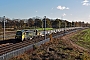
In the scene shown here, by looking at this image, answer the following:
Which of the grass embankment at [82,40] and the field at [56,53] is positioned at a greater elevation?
the field at [56,53]

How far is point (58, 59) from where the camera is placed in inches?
922

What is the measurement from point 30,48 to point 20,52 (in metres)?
5.08

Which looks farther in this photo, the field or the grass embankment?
the grass embankment

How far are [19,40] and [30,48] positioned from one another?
1429 cm

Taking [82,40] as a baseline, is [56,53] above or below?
above

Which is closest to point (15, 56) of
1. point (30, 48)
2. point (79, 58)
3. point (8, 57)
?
point (8, 57)

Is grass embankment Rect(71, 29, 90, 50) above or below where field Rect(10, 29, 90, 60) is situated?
below

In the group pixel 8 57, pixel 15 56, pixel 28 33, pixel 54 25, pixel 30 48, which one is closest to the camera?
pixel 8 57

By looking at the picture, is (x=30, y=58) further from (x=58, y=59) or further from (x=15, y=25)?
(x=15, y=25)

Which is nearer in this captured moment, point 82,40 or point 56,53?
point 56,53

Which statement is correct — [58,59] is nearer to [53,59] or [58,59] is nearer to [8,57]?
[53,59]

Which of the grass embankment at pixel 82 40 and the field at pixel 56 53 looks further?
the grass embankment at pixel 82 40

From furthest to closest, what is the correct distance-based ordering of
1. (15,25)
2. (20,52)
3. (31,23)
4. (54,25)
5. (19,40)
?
(54,25)
(31,23)
(15,25)
(19,40)
(20,52)

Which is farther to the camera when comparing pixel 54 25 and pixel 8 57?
pixel 54 25
